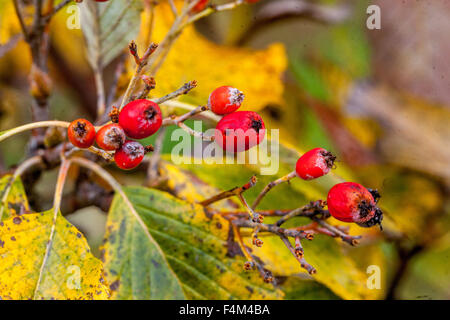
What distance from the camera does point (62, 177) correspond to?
552 mm

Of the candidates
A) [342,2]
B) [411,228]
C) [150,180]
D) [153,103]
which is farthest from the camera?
[342,2]

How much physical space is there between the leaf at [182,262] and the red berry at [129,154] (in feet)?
0.65

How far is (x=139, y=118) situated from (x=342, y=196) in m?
0.22

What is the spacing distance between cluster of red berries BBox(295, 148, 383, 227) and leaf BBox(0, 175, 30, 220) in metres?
0.37

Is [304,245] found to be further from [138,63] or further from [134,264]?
[138,63]

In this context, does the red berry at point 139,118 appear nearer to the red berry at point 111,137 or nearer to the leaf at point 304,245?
the red berry at point 111,137

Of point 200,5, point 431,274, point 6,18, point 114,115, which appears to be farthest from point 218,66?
point 431,274

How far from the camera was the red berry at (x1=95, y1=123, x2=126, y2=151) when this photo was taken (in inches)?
15.2

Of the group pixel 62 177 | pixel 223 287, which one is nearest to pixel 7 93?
pixel 62 177

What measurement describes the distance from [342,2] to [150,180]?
114cm

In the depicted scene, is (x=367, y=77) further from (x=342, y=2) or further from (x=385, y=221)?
(x=385, y=221)

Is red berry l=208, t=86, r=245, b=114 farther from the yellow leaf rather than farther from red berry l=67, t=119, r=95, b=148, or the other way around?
the yellow leaf

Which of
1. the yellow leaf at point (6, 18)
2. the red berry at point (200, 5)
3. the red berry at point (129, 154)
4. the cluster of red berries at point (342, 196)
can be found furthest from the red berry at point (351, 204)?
the yellow leaf at point (6, 18)

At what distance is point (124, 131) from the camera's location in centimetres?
40
